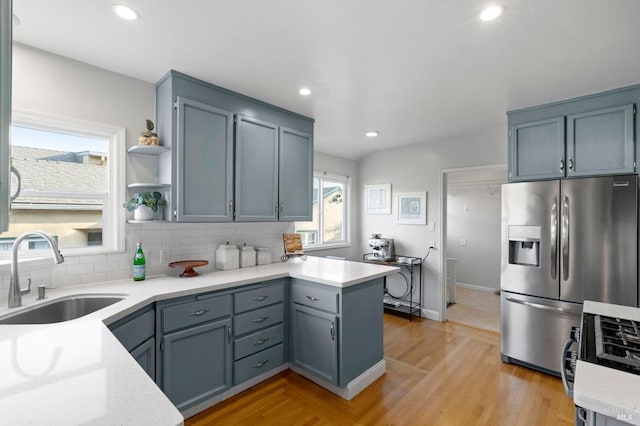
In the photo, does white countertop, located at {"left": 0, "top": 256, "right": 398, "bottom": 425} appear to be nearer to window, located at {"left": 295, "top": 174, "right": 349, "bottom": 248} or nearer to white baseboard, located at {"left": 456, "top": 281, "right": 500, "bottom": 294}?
window, located at {"left": 295, "top": 174, "right": 349, "bottom": 248}

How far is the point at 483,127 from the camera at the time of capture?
3.61 m

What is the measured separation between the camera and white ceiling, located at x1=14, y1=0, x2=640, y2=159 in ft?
5.26

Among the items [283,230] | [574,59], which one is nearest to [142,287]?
[283,230]

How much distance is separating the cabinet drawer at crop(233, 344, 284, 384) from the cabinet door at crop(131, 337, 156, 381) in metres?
0.61

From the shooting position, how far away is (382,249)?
4539 mm

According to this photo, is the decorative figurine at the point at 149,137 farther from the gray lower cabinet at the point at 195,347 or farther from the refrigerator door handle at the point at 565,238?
the refrigerator door handle at the point at 565,238

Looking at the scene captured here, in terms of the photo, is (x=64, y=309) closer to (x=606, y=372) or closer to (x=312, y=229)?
(x=606, y=372)

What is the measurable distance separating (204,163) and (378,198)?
3.10 metres

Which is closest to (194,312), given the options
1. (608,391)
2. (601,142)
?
(608,391)

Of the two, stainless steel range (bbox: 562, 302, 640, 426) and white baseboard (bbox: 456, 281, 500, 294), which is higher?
stainless steel range (bbox: 562, 302, 640, 426)

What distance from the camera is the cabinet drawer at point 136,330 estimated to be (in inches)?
64.6

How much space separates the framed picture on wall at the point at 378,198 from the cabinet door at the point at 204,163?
2810 millimetres

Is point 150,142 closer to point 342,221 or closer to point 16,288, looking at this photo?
point 16,288

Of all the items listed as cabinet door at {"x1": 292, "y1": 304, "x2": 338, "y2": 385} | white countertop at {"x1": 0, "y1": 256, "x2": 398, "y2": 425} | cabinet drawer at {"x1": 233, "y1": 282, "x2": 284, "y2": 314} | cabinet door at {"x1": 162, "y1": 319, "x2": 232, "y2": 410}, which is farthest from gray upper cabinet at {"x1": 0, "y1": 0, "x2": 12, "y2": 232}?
cabinet door at {"x1": 292, "y1": 304, "x2": 338, "y2": 385}
